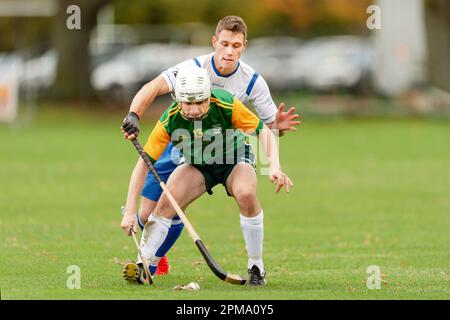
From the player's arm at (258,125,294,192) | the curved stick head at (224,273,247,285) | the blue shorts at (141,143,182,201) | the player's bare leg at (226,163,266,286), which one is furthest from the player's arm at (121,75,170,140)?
the curved stick head at (224,273,247,285)

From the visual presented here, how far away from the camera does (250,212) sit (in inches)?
383

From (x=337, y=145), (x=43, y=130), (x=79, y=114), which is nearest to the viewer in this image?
(x=337, y=145)

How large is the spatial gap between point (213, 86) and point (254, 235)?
138cm

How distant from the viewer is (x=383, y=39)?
4141cm

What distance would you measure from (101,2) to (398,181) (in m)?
21.0

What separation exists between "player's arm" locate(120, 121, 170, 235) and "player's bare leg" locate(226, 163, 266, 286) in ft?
2.03

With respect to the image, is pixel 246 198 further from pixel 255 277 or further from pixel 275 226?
pixel 275 226

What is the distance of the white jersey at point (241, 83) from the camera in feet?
33.7

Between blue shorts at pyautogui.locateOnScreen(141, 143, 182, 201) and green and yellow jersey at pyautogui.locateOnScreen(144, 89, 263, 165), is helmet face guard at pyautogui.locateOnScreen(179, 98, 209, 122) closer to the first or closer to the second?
green and yellow jersey at pyautogui.locateOnScreen(144, 89, 263, 165)

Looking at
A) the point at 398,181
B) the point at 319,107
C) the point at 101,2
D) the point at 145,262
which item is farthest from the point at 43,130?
the point at 145,262

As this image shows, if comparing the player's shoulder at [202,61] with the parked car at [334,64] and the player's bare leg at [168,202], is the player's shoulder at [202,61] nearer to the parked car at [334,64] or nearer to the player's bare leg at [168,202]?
the player's bare leg at [168,202]

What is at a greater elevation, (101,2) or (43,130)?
(101,2)

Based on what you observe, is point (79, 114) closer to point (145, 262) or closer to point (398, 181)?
point (398, 181)
